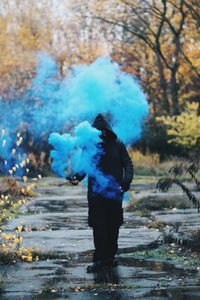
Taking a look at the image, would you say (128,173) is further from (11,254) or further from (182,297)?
(182,297)

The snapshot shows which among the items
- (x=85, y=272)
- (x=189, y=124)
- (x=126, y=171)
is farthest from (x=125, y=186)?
(x=189, y=124)

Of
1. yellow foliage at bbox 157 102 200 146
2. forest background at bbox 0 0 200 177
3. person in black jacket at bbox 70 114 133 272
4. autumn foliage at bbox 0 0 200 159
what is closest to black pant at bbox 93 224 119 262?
person in black jacket at bbox 70 114 133 272

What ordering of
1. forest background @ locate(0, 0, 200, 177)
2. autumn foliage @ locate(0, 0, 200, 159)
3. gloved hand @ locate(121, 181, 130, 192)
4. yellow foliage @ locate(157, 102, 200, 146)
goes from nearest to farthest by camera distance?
gloved hand @ locate(121, 181, 130, 192), yellow foliage @ locate(157, 102, 200, 146), forest background @ locate(0, 0, 200, 177), autumn foliage @ locate(0, 0, 200, 159)

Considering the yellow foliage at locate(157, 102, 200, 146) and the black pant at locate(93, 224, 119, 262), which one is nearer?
the black pant at locate(93, 224, 119, 262)

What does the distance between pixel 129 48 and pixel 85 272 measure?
1739 inches

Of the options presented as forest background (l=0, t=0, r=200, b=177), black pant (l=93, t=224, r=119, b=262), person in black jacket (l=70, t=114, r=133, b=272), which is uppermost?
forest background (l=0, t=0, r=200, b=177)

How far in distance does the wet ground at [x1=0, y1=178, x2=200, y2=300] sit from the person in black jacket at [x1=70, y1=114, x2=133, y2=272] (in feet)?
0.99

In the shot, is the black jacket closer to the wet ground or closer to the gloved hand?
the gloved hand

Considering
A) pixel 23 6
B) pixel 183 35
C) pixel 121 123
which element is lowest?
pixel 121 123

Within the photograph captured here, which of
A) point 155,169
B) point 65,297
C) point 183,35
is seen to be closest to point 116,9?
point 183,35

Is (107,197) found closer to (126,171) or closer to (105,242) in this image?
(126,171)

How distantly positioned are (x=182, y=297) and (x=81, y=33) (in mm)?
46509

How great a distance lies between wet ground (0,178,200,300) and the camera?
6.68 meters

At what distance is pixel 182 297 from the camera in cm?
634
